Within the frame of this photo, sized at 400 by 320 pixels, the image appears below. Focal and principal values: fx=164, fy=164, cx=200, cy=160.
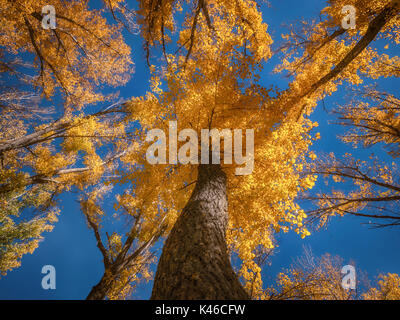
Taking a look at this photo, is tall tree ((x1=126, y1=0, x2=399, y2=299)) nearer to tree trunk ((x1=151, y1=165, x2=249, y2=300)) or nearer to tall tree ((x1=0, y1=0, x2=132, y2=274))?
tree trunk ((x1=151, y1=165, x2=249, y2=300))

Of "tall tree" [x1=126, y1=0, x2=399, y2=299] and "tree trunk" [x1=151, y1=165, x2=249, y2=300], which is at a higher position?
"tall tree" [x1=126, y1=0, x2=399, y2=299]

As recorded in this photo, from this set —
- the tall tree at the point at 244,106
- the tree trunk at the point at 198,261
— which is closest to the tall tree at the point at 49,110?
the tall tree at the point at 244,106

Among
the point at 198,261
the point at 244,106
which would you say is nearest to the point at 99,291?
the point at 198,261

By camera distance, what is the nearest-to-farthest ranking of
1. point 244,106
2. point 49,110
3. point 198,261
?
1. point 198,261
2. point 244,106
3. point 49,110

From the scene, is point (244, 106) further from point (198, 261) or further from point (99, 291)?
point (99, 291)

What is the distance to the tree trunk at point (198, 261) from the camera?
53.7 inches

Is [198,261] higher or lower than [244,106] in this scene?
lower

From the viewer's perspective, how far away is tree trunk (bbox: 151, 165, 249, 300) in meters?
1.37

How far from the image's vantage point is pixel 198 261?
1.63 metres

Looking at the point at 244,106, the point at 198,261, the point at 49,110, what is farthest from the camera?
the point at 49,110

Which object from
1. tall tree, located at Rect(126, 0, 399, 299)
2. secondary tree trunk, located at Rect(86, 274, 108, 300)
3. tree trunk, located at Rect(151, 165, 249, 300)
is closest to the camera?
tree trunk, located at Rect(151, 165, 249, 300)

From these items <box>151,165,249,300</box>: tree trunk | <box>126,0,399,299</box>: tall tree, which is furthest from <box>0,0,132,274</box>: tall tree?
<box>151,165,249,300</box>: tree trunk

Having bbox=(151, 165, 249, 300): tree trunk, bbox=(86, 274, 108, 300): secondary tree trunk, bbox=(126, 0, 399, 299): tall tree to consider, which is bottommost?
bbox=(86, 274, 108, 300): secondary tree trunk

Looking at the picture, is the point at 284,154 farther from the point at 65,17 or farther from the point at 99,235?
the point at 65,17
